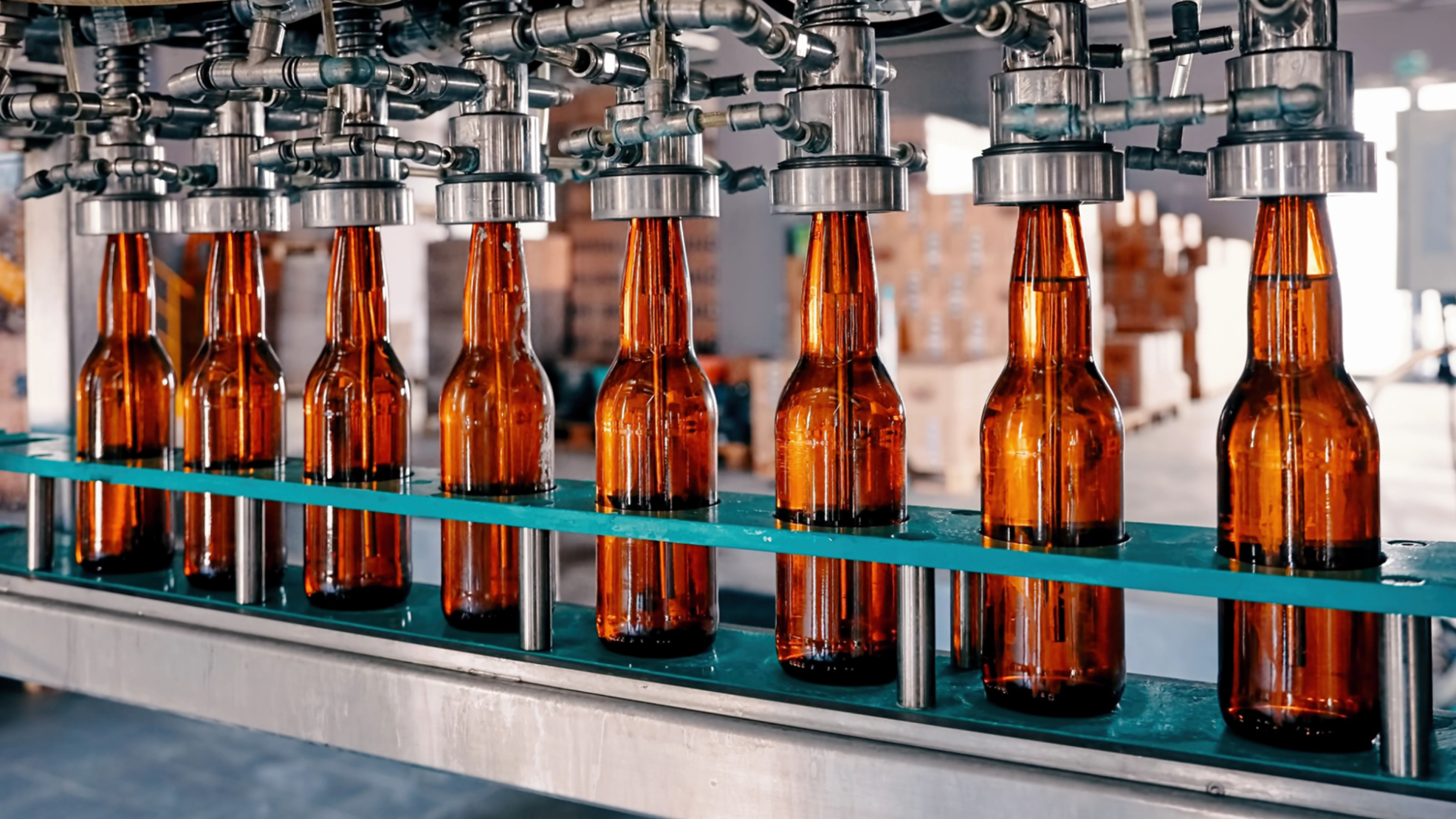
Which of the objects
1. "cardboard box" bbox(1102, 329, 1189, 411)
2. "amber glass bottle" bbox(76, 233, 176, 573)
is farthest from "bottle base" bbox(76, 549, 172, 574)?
"cardboard box" bbox(1102, 329, 1189, 411)

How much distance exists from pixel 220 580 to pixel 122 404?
185mm

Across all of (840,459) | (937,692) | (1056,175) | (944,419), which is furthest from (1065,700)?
(944,419)

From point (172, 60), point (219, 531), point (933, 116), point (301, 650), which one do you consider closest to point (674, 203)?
point (301, 650)

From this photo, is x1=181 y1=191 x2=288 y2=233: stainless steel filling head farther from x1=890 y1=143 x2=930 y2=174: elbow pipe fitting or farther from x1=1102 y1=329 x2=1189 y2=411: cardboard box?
x1=1102 y1=329 x2=1189 y2=411: cardboard box

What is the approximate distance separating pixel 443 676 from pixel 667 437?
219 mm

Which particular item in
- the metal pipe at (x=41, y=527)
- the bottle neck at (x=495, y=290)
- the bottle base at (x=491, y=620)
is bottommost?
the bottle base at (x=491, y=620)

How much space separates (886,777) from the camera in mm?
683

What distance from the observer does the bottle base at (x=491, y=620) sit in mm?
890

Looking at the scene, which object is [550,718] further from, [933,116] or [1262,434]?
[933,116]

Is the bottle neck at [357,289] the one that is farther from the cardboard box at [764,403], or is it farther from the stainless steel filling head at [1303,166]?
the cardboard box at [764,403]

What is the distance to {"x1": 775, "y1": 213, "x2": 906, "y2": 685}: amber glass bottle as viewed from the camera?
74cm

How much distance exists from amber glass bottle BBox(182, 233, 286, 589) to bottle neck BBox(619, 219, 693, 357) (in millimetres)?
354

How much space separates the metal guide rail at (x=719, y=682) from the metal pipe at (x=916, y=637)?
0.01 m

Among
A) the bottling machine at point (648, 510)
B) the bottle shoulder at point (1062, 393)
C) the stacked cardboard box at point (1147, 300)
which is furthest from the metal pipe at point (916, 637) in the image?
the stacked cardboard box at point (1147, 300)
